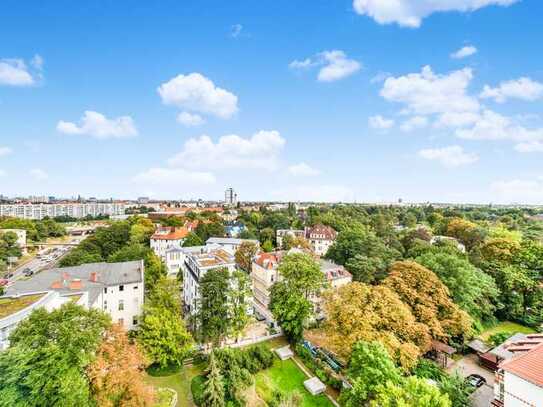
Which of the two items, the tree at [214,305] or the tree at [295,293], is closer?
the tree at [214,305]

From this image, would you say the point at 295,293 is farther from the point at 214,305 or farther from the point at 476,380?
the point at 476,380

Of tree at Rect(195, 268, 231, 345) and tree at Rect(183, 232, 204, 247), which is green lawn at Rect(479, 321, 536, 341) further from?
tree at Rect(183, 232, 204, 247)

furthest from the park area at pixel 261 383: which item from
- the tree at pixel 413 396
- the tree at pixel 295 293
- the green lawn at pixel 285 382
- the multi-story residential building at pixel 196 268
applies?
the tree at pixel 413 396

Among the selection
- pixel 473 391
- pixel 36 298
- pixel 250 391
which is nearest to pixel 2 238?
pixel 36 298

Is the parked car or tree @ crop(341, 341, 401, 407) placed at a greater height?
tree @ crop(341, 341, 401, 407)

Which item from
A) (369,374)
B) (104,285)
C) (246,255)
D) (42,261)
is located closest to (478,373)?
(369,374)

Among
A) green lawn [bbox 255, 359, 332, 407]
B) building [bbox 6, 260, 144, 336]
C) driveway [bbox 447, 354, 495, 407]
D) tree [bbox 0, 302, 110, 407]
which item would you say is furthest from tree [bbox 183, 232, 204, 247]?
driveway [bbox 447, 354, 495, 407]

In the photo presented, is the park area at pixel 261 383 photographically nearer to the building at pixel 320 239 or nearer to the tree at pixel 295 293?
the tree at pixel 295 293

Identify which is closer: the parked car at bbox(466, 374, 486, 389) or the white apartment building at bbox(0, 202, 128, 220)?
the parked car at bbox(466, 374, 486, 389)
